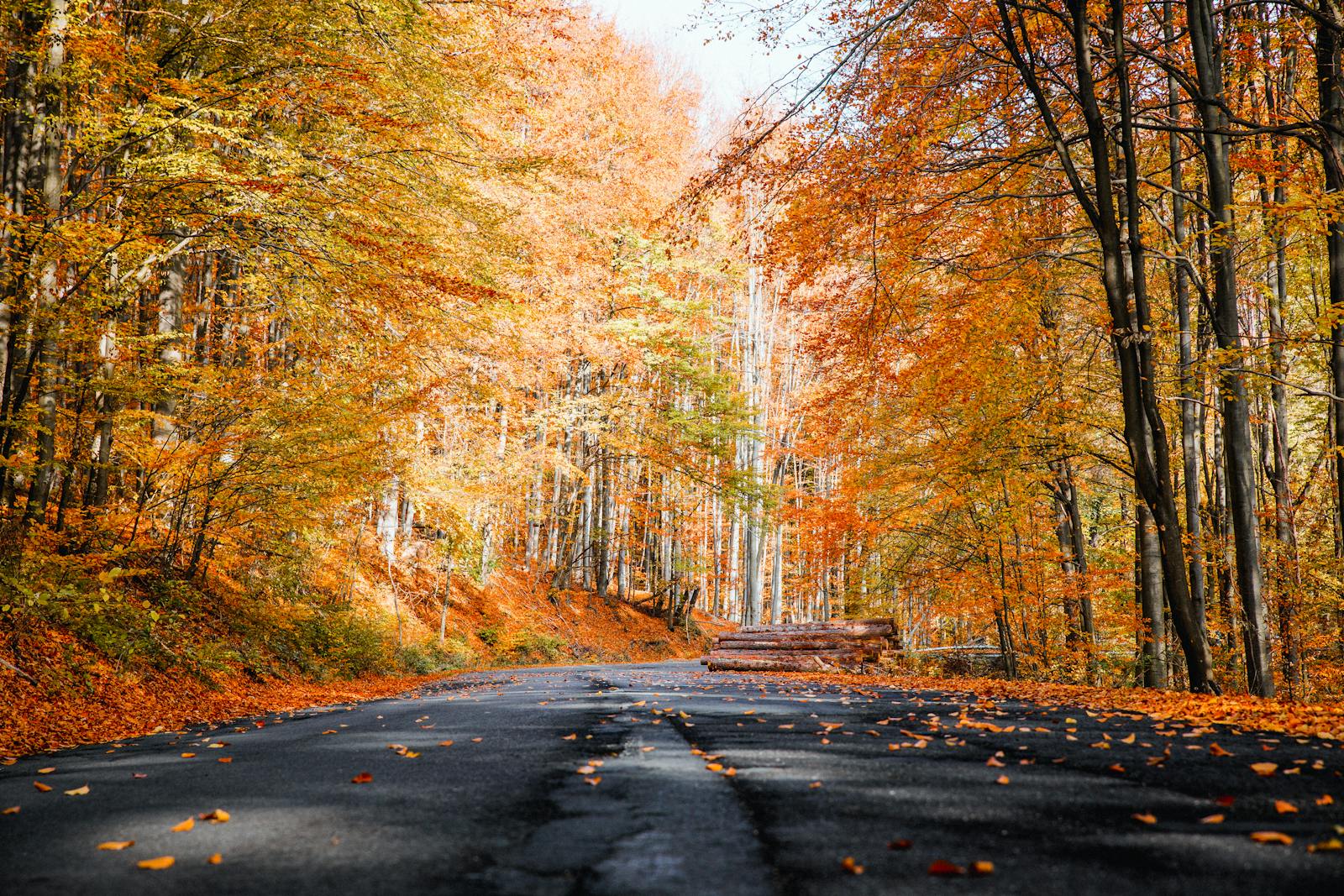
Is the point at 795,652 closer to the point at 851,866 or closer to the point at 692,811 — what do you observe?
the point at 692,811

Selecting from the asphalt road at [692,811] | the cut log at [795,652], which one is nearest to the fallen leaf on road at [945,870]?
the asphalt road at [692,811]

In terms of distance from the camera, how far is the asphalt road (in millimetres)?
2305

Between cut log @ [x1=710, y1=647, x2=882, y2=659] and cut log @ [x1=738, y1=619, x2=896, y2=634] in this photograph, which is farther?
cut log @ [x1=738, y1=619, x2=896, y2=634]

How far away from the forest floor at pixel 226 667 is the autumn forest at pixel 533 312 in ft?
0.27

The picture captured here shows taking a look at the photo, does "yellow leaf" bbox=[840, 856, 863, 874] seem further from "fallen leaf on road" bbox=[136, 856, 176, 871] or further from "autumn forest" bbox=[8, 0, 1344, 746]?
"autumn forest" bbox=[8, 0, 1344, 746]

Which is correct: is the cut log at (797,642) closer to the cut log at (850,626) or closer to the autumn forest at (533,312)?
the cut log at (850,626)

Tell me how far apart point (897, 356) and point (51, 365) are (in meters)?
12.1

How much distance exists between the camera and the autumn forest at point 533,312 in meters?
8.27

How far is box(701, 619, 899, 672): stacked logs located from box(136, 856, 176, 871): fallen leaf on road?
12910mm

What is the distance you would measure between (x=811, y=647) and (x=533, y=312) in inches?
319

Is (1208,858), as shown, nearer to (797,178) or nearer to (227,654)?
(797,178)

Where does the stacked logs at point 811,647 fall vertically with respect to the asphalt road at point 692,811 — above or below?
below

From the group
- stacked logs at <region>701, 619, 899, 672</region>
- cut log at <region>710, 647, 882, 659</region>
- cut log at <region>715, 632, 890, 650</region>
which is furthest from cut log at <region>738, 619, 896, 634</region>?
cut log at <region>710, 647, 882, 659</region>

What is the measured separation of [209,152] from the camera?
8.48m
